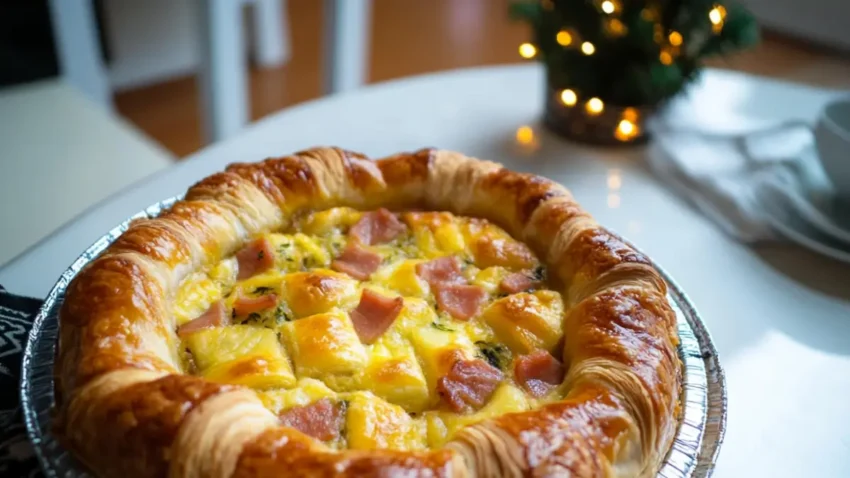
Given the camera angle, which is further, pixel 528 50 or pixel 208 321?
pixel 528 50

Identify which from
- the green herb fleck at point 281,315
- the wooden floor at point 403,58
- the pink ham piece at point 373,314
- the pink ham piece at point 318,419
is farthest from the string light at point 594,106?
the wooden floor at point 403,58

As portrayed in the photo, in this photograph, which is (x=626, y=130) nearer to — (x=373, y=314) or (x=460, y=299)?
(x=460, y=299)

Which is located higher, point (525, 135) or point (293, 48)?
point (525, 135)

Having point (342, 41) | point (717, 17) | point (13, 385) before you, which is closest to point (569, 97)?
point (717, 17)

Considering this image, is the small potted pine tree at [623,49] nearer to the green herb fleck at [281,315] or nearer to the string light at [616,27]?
the string light at [616,27]

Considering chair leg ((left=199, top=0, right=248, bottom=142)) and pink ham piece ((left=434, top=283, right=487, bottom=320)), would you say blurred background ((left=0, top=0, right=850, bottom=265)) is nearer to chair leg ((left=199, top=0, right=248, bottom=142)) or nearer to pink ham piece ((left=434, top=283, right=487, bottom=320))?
chair leg ((left=199, top=0, right=248, bottom=142))

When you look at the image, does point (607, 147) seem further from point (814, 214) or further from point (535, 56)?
point (814, 214)

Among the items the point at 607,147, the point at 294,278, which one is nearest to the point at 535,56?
the point at 607,147
